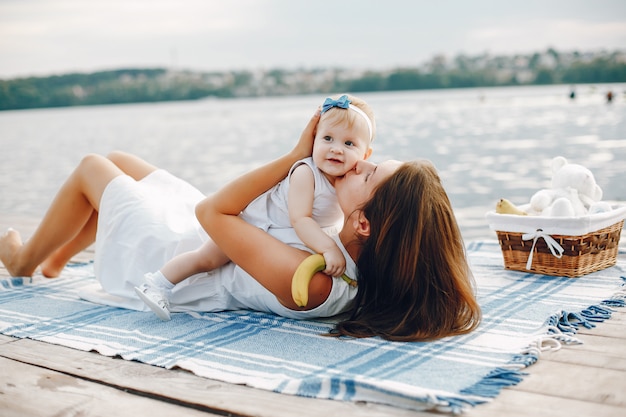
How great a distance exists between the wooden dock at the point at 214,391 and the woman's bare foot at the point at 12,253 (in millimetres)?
1155

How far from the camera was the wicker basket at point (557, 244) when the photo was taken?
9.58ft

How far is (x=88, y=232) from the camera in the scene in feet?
10.7

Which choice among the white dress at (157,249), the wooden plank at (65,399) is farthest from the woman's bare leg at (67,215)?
the wooden plank at (65,399)

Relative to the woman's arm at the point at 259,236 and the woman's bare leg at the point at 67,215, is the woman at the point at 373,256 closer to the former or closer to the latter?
the woman's arm at the point at 259,236

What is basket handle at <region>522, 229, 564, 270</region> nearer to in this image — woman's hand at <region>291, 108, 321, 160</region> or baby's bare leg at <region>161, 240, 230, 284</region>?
woman's hand at <region>291, 108, 321, 160</region>

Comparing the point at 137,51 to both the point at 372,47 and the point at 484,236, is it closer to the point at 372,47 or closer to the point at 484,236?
the point at 372,47

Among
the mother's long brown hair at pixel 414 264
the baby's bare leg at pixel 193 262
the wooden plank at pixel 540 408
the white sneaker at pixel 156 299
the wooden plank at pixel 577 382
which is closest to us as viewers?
the wooden plank at pixel 540 408

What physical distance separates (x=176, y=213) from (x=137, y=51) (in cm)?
3693

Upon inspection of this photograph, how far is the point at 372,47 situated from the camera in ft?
120

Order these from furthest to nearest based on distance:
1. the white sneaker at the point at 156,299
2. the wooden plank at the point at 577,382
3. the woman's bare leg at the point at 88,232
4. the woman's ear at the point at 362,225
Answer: the woman's bare leg at the point at 88,232
the white sneaker at the point at 156,299
the woman's ear at the point at 362,225
the wooden plank at the point at 577,382

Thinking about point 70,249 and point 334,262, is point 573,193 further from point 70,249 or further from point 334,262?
point 70,249

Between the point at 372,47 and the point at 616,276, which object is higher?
the point at 372,47

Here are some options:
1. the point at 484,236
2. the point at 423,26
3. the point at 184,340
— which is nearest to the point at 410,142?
the point at 484,236

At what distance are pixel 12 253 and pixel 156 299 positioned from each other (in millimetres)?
1181
